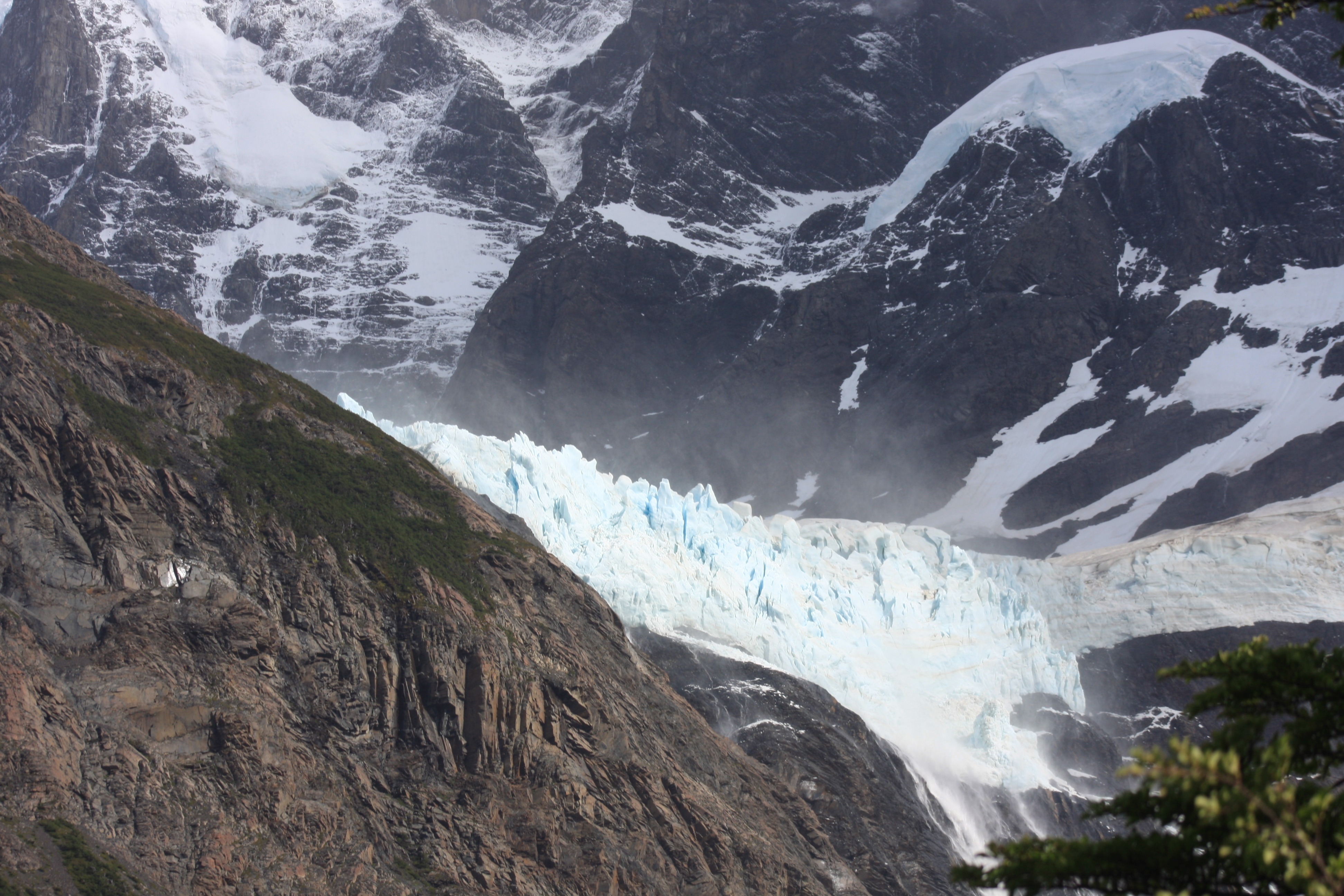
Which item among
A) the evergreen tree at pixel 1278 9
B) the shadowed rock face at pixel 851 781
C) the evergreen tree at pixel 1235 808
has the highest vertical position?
the evergreen tree at pixel 1278 9

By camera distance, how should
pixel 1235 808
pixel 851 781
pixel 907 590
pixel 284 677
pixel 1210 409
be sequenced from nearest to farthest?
1. pixel 1235 808
2. pixel 284 677
3. pixel 851 781
4. pixel 907 590
5. pixel 1210 409

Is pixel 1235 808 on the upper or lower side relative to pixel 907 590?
upper

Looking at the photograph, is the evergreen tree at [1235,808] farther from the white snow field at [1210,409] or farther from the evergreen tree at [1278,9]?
the white snow field at [1210,409]

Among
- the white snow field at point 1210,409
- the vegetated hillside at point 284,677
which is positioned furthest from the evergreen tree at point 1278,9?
the white snow field at point 1210,409

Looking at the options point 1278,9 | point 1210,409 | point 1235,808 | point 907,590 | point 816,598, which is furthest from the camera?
point 1210,409

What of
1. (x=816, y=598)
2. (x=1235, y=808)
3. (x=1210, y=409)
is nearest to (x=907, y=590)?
(x=816, y=598)

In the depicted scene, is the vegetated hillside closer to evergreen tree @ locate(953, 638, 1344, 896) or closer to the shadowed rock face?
the shadowed rock face

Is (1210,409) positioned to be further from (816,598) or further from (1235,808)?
(1235,808)
